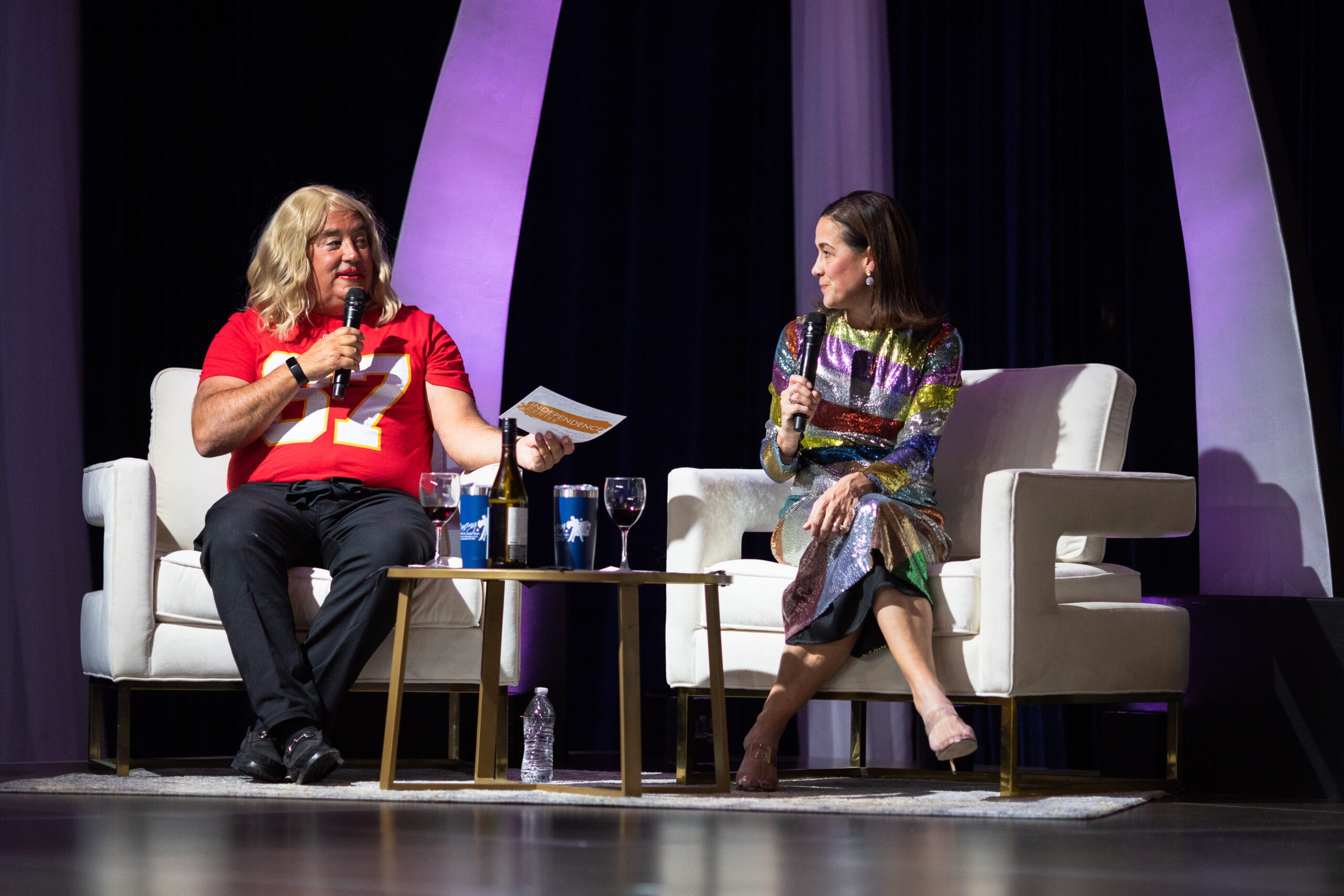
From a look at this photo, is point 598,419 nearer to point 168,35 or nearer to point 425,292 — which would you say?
point 425,292

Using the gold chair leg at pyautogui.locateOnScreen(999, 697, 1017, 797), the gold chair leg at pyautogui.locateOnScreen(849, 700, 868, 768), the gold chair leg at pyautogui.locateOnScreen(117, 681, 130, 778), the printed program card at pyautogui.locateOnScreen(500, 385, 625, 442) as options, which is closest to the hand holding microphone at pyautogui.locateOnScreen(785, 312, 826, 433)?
the printed program card at pyautogui.locateOnScreen(500, 385, 625, 442)

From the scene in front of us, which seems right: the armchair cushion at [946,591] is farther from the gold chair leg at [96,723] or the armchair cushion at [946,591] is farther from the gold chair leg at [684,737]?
the gold chair leg at [96,723]

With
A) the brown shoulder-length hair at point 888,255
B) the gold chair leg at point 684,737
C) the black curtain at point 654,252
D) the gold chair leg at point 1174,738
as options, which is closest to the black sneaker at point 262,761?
the gold chair leg at point 684,737

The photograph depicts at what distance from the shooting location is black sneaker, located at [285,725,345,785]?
2506 millimetres

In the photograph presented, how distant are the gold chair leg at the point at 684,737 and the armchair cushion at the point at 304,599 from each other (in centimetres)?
42

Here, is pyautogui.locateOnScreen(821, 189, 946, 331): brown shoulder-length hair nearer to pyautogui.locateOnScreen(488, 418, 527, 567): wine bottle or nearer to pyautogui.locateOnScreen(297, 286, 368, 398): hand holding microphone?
pyautogui.locateOnScreen(488, 418, 527, 567): wine bottle

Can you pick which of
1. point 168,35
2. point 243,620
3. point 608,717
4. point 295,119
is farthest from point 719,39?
point 243,620

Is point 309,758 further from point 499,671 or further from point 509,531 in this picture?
point 509,531

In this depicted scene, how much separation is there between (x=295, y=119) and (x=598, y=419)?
7.21 feet

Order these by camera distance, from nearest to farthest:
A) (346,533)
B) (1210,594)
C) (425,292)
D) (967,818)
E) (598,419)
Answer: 1. (967,818)
2. (598,419)
3. (346,533)
4. (1210,594)
5. (425,292)

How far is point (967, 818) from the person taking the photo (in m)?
2.25

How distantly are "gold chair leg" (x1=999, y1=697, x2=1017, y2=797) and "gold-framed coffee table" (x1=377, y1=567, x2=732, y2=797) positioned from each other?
48 cm

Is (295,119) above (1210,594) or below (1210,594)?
above

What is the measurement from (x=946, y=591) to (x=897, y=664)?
0.53 feet
